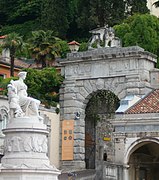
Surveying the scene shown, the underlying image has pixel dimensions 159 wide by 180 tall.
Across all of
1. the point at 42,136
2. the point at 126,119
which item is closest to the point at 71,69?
the point at 126,119

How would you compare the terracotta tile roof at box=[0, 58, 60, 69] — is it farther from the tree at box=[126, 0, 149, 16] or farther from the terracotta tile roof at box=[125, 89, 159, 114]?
the terracotta tile roof at box=[125, 89, 159, 114]

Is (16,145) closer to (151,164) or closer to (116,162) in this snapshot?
(116,162)

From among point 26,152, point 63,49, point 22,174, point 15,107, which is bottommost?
point 22,174

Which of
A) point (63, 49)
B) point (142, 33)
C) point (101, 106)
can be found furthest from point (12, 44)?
point (142, 33)

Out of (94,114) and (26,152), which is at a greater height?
(94,114)

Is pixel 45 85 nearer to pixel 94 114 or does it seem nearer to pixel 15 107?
pixel 94 114

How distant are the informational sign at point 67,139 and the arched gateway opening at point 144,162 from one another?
5032 mm

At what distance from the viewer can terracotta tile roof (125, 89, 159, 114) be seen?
36862 millimetres

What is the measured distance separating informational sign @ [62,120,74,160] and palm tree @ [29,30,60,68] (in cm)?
834

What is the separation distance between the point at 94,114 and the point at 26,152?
16.5 m

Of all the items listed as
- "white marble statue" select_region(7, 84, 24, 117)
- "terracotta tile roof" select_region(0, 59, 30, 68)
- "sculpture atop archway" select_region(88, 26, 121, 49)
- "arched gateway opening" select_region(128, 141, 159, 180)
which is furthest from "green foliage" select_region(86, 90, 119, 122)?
"white marble statue" select_region(7, 84, 24, 117)

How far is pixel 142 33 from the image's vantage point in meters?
49.1

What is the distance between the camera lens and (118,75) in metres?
41.1

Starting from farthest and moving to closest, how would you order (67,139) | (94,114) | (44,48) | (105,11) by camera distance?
1. (105,11)
2. (44,48)
3. (94,114)
4. (67,139)
